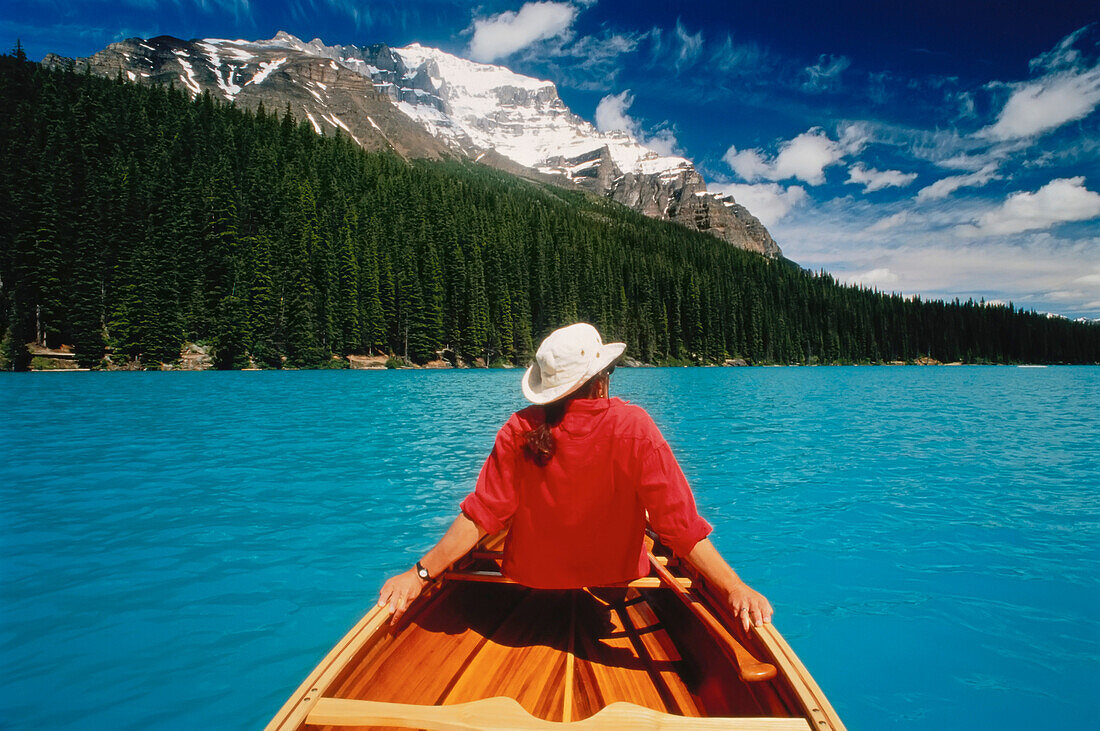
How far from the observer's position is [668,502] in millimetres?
2809

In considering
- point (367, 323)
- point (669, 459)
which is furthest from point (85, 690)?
point (367, 323)

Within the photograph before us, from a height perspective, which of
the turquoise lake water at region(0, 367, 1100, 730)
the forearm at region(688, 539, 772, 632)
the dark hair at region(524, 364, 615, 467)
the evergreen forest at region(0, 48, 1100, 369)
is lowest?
the turquoise lake water at region(0, 367, 1100, 730)

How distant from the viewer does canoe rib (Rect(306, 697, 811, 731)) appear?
2238mm

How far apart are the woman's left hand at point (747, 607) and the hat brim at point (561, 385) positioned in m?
1.38

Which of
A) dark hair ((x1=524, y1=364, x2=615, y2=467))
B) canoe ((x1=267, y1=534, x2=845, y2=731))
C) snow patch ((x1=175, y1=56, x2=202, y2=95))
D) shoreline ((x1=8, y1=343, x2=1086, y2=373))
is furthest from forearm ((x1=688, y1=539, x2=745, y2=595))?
snow patch ((x1=175, y1=56, x2=202, y2=95))

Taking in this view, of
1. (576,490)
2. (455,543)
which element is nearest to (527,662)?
(455,543)

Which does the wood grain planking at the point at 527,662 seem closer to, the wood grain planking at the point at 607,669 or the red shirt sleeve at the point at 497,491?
the wood grain planking at the point at 607,669

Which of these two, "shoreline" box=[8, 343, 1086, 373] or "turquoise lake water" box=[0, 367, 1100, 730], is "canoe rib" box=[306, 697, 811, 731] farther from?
"shoreline" box=[8, 343, 1086, 373]

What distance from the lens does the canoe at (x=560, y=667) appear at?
233cm

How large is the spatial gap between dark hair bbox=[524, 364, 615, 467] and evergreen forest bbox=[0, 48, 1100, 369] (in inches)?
2253

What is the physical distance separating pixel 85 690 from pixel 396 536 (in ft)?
14.2

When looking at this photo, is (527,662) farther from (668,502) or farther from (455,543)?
(668,502)

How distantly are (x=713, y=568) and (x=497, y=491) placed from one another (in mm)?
1261

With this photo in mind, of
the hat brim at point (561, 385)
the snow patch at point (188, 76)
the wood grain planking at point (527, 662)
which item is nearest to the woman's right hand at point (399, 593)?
the wood grain planking at point (527, 662)
